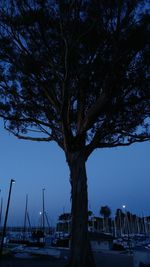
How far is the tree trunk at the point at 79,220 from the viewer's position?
969 centimetres

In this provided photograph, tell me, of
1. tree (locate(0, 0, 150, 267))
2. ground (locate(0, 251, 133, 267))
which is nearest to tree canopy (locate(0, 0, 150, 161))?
tree (locate(0, 0, 150, 267))

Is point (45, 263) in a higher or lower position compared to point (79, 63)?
lower

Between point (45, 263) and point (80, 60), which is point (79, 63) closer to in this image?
point (80, 60)

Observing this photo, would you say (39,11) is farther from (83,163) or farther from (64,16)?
(83,163)

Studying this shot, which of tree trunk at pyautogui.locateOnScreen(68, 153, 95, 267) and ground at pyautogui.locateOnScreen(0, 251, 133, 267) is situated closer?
tree trunk at pyautogui.locateOnScreen(68, 153, 95, 267)

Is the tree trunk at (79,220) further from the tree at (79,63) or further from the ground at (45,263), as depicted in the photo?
the ground at (45,263)

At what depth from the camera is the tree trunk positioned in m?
9.69

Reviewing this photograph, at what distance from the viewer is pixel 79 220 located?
32.8 ft

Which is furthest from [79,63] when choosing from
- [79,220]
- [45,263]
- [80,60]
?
[45,263]

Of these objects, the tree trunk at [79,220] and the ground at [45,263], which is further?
the ground at [45,263]

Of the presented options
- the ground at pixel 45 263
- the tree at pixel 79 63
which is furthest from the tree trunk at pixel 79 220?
the ground at pixel 45 263

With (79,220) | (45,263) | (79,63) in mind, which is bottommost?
(45,263)

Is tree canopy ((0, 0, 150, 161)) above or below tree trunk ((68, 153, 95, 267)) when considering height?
above

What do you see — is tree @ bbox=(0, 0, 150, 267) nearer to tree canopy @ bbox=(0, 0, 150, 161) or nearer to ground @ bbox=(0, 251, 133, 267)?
tree canopy @ bbox=(0, 0, 150, 161)
